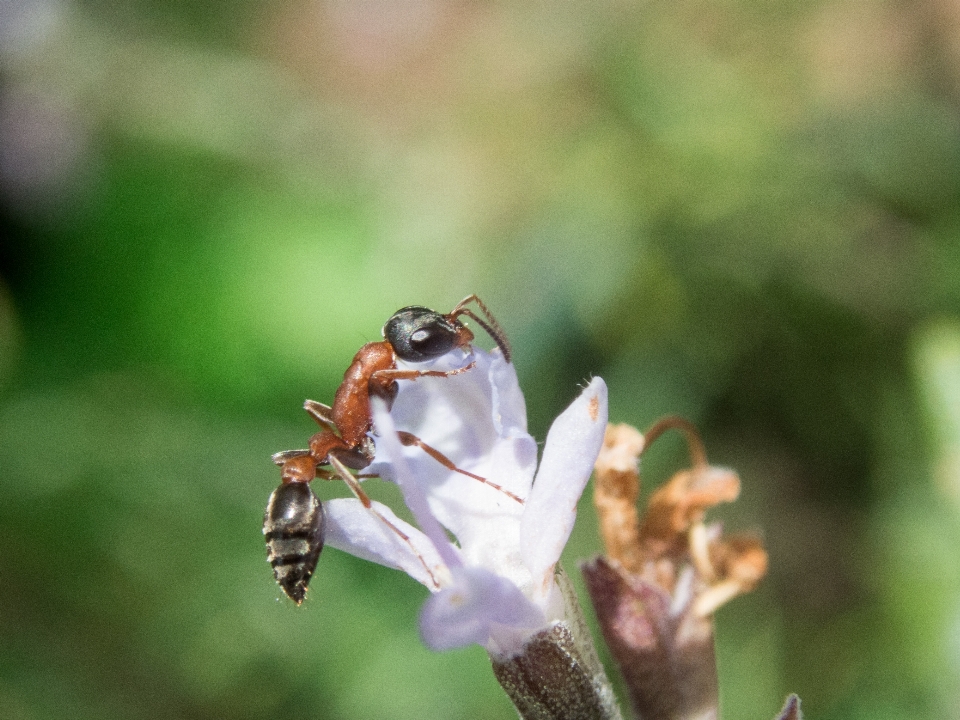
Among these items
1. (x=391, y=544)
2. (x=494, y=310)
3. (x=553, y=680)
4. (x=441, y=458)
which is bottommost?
(x=553, y=680)

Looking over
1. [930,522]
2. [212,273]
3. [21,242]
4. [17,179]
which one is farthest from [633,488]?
[17,179]

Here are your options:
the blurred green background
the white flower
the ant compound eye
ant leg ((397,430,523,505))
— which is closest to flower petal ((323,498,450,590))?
the white flower

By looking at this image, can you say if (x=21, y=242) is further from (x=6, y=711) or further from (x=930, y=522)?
(x=930, y=522)

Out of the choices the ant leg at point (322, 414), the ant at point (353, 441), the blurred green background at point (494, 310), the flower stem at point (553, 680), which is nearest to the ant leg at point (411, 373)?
the ant at point (353, 441)

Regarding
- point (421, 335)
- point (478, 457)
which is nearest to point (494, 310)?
point (421, 335)

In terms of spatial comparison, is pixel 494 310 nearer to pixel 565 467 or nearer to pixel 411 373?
pixel 411 373
